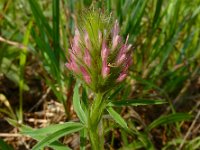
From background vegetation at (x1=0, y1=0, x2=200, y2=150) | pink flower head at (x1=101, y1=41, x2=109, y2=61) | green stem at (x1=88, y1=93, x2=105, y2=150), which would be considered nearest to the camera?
pink flower head at (x1=101, y1=41, x2=109, y2=61)

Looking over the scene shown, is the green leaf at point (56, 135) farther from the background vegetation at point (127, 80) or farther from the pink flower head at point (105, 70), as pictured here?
the background vegetation at point (127, 80)

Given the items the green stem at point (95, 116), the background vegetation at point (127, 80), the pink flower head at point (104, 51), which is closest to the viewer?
the pink flower head at point (104, 51)

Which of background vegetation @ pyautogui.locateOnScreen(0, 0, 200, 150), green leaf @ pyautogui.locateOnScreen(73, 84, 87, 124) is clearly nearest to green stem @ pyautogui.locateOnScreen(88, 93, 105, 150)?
green leaf @ pyautogui.locateOnScreen(73, 84, 87, 124)

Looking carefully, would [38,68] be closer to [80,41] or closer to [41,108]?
[41,108]

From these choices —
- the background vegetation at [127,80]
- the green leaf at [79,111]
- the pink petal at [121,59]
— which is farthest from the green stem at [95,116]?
the background vegetation at [127,80]

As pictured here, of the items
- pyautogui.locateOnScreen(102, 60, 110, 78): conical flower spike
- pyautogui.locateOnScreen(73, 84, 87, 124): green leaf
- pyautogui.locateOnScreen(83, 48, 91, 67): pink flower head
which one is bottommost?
pyautogui.locateOnScreen(73, 84, 87, 124): green leaf

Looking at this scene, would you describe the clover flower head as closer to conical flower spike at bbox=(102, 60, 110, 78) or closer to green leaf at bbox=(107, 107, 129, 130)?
conical flower spike at bbox=(102, 60, 110, 78)

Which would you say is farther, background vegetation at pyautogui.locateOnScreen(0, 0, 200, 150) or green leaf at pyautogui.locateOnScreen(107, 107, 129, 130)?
background vegetation at pyautogui.locateOnScreen(0, 0, 200, 150)

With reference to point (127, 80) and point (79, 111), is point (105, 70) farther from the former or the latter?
point (127, 80)
